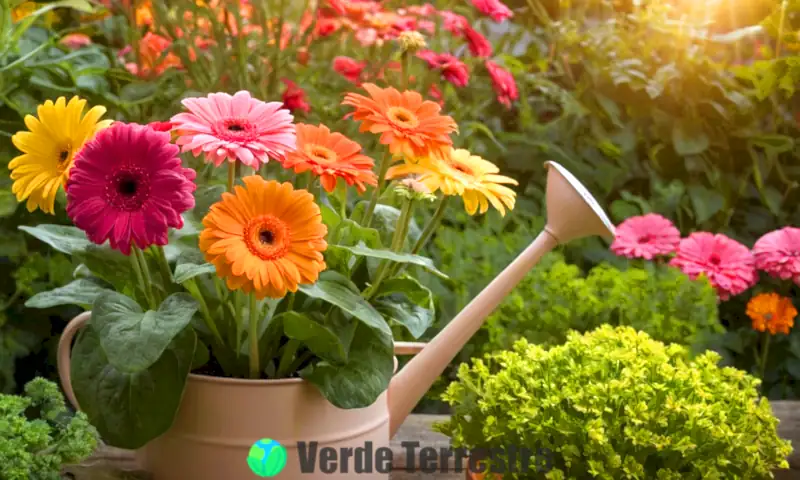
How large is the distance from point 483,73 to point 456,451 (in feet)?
3.58

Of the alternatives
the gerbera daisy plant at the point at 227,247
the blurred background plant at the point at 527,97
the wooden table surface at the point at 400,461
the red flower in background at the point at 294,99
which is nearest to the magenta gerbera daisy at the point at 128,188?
the gerbera daisy plant at the point at 227,247

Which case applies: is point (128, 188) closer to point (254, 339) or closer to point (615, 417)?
point (254, 339)

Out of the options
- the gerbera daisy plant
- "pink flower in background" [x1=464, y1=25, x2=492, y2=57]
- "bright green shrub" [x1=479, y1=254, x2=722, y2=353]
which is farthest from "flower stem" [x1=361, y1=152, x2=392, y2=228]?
"pink flower in background" [x1=464, y1=25, x2=492, y2=57]

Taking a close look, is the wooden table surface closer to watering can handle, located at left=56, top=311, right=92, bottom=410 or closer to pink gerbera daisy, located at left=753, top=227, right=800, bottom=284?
watering can handle, located at left=56, top=311, right=92, bottom=410

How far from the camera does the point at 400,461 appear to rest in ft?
3.17

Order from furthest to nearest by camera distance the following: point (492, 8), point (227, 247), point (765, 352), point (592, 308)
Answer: point (765, 352), point (492, 8), point (592, 308), point (227, 247)

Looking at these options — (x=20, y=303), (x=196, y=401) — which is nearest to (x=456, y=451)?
(x=196, y=401)

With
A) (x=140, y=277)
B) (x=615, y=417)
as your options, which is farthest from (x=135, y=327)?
(x=615, y=417)

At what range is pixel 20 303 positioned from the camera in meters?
1.32

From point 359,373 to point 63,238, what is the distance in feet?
0.84

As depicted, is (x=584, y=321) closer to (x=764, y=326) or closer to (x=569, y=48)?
Answer: (x=764, y=326)

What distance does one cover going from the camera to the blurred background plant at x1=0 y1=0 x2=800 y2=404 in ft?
4.20

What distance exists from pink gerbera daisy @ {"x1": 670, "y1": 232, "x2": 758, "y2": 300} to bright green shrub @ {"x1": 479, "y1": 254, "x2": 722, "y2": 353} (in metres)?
0.26

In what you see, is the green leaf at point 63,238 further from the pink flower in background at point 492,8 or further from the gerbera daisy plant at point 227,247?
the pink flower in background at point 492,8
